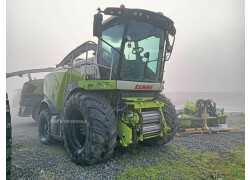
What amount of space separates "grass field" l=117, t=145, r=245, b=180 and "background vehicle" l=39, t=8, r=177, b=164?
429 millimetres

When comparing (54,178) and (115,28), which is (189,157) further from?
(115,28)

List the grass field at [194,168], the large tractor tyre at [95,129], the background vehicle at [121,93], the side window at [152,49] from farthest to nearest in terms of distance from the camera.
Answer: the side window at [152,49]
the background vehicle at [121,93]
the large tractor tyre at [95,129]
the grass field at [194,168]

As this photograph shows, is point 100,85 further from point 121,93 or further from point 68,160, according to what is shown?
point 68,160

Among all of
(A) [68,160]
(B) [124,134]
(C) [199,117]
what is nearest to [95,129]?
(B) [124,134]

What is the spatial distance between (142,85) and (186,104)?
3888mm

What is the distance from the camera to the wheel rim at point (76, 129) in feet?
10.2

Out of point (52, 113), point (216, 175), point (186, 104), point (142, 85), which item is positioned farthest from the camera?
point (186, 104)

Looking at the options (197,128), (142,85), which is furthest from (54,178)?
(197,128)

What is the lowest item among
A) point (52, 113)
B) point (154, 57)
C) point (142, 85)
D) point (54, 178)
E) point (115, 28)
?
point (54, 178)

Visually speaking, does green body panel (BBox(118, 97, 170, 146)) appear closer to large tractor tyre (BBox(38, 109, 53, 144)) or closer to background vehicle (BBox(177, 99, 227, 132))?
large tractor tyre (BBox(38, 109, 53, 144))

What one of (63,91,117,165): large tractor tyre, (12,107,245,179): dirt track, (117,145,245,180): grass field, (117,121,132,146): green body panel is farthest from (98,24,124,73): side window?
(117,145,245,180): grass field

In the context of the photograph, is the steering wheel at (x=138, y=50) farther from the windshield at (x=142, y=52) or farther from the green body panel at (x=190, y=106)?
the green body panel at (x=190, y=106)

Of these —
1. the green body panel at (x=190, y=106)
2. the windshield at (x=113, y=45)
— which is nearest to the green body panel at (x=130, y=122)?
the windshield at (x=113, y=45)

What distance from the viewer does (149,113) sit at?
2.98 metres
